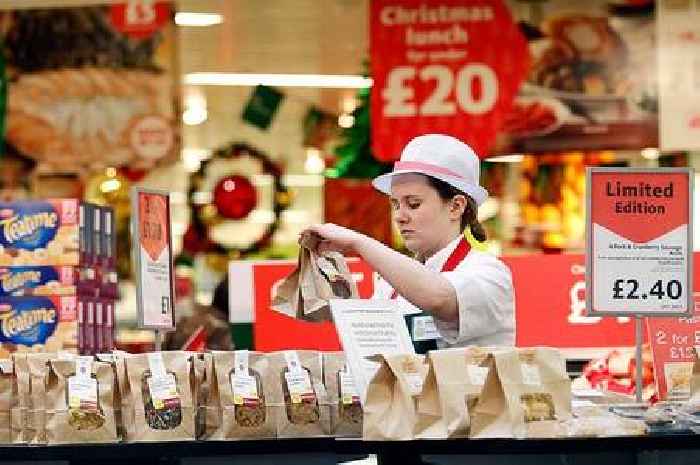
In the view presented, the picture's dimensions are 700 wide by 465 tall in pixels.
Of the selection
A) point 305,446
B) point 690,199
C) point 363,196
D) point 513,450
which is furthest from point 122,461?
point 363,196

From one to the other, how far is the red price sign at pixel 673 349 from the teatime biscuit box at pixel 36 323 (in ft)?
7.94

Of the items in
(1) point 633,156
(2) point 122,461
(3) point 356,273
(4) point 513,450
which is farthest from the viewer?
(1) point 633,156

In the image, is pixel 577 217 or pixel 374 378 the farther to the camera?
pixel 577 217

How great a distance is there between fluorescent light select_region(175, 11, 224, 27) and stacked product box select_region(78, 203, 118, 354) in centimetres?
405

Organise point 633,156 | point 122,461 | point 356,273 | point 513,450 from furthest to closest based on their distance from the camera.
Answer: point 633,156
point 356,273
point 122,461
point 513,450

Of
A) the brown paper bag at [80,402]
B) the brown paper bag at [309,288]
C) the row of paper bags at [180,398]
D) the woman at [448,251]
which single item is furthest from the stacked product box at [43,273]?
the brown paper bag at [80,402]

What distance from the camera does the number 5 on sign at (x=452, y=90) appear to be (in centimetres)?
1131

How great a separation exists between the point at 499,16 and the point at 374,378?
274 inches

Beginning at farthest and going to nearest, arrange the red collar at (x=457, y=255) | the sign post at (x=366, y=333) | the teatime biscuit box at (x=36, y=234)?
the teatime biscuit box at (x=36, y=234), the red collar at (x=457, y=255), the sign post at (x=366, y=333)

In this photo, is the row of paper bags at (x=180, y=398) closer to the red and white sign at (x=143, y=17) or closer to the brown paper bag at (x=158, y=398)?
the brown paper bag at (x=158, y=398)

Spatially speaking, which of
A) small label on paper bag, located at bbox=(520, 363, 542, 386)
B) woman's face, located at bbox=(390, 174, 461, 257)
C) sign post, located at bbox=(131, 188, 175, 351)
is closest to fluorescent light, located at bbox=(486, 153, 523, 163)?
sign post, located at bbox=(131, 188, 175, 351)

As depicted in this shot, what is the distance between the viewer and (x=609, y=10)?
11.4m

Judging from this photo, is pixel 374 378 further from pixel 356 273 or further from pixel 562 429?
pixel 356 273

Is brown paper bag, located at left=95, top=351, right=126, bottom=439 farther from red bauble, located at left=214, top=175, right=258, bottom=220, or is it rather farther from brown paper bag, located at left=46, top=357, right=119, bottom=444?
red bauble, located at left=214, top=175, right=258, bottom=220
